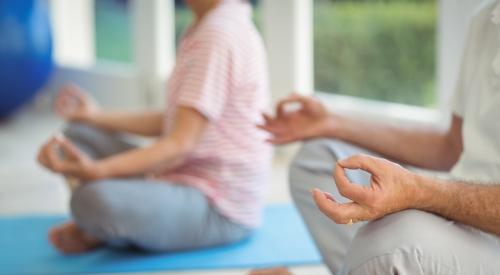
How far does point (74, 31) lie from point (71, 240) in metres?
3.44

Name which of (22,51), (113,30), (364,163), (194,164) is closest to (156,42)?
(22,51)

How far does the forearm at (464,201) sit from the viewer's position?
3.34 feet

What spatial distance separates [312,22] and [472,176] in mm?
2095

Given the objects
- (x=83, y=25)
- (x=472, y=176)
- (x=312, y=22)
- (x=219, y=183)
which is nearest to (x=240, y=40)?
(x=219, y=183)

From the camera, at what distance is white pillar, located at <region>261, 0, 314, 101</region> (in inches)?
130

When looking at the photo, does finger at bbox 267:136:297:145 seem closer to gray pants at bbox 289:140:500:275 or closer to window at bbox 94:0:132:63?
gray pants at bbox 289:140:500:275

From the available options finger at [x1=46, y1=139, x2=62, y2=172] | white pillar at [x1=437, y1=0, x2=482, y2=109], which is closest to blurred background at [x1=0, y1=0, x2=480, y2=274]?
white pillar at [x1=437, y1=0, x2=482, y2=109]

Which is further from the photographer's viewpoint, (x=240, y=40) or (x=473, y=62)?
(x=240, y=40)

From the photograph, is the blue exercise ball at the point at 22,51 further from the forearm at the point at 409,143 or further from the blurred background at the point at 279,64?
the forearm at the point at 409,143

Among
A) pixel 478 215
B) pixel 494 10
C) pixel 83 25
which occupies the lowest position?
pixel 83 25

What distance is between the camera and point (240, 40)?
1.92 m

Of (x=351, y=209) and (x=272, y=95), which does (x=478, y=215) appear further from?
(x=272, y=95)

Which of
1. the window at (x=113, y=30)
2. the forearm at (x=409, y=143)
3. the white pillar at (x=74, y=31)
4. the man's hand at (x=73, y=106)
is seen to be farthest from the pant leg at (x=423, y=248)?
the white pillar at (x=74, y=31)

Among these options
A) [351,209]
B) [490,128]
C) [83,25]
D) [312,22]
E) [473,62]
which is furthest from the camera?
[83,25]
